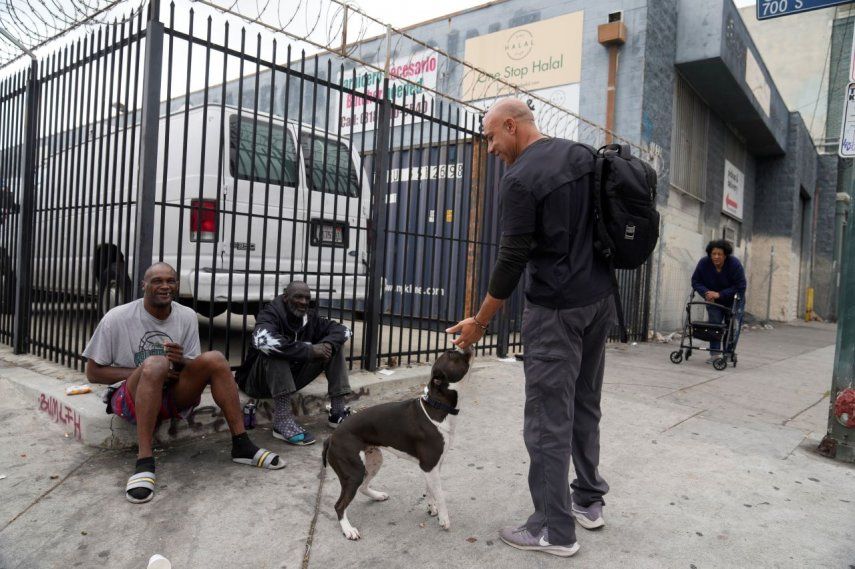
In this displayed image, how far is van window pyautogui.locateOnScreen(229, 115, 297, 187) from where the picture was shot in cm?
468

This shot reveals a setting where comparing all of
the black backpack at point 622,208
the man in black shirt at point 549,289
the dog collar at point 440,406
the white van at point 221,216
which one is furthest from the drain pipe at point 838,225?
the dog collar at point 440,406

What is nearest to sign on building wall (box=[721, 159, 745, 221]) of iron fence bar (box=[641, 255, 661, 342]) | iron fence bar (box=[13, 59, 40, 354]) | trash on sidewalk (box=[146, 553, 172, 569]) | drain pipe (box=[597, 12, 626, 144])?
iron fence bar (box=[641, 255, 661, 342])

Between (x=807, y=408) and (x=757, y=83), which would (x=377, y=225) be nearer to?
(x=807, y=408)

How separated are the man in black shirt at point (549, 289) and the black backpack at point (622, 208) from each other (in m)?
0.05

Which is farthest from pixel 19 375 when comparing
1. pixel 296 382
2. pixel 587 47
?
pixel 587 47

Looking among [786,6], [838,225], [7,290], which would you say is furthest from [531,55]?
[838,225]

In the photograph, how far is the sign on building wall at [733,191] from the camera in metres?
14.9

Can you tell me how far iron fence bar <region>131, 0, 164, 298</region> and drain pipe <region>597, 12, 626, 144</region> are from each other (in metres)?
7.58

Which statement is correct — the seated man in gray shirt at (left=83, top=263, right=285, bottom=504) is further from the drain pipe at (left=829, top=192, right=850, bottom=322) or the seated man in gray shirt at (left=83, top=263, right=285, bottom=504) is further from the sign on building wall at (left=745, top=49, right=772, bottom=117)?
the drain pipe at (left=829, top=192, right=850, bottom=322)

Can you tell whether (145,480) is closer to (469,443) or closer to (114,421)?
(114,421)

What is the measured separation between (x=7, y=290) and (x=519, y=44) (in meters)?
9.32

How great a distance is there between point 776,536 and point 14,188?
21.1 feet

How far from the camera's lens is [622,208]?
7.97ft

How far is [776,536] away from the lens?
2.73m
